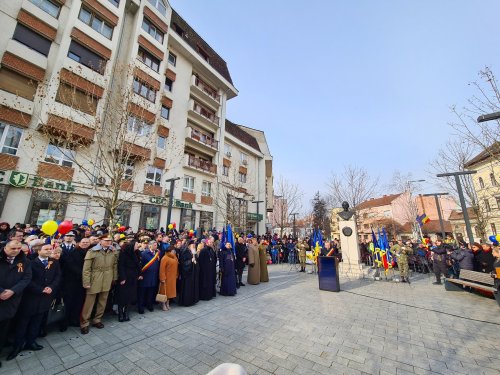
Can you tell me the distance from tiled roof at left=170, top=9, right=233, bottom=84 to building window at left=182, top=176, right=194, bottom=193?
14763mm

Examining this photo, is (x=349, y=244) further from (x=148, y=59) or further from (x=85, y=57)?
(x=148, y=59)

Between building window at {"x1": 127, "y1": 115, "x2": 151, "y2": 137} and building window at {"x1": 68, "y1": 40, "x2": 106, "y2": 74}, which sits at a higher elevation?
building window at {"x1": 68, "y1": 40, "x2": 106, "y2": 74}

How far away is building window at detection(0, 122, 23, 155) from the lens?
12.7 meters

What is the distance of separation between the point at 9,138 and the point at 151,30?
1466 cm

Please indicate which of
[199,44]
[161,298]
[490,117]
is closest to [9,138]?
[161,298]

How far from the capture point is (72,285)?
4992 millimetres

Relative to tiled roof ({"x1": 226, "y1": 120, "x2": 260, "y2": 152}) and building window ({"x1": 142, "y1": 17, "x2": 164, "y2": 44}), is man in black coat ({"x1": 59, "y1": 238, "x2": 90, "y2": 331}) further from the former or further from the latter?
tiled roof ({"x1": 226, "y1": 120, "x2": 260, "y2": 152})

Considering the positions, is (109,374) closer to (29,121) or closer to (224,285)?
(224,285)

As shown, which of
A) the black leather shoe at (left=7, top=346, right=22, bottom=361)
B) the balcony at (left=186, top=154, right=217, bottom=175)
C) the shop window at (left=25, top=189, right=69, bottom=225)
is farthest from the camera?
the balcony at (left=186, top=154, right=217, bottom=175)

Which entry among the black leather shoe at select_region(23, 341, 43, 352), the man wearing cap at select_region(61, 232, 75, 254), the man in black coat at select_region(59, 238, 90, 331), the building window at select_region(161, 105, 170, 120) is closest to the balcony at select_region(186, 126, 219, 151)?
the building window at select_region(161, 105, 170, 120)

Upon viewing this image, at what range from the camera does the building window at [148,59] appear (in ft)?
64.3

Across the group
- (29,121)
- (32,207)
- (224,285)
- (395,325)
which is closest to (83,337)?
(224,285)

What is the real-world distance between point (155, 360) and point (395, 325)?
207 inches

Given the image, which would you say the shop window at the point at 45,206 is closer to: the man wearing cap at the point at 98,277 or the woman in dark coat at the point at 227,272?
the man wearing cap at the point at 98,277
